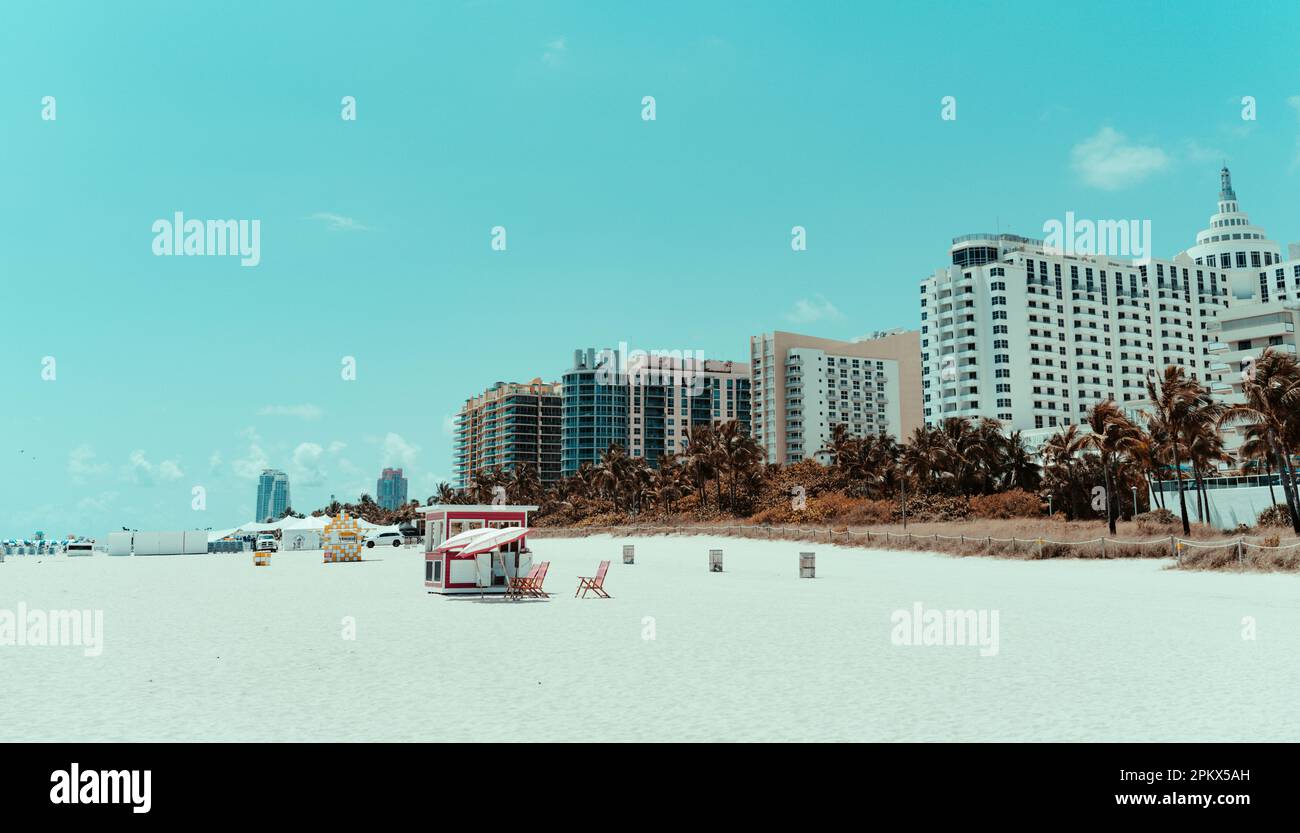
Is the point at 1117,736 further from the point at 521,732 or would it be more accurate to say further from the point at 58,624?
the point at 58,624

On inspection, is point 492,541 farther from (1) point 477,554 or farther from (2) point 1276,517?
(2) point 1276,517

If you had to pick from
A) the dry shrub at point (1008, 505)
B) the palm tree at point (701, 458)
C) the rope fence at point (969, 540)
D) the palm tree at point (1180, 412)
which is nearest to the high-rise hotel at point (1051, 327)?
the palm tree at point (701, 458)

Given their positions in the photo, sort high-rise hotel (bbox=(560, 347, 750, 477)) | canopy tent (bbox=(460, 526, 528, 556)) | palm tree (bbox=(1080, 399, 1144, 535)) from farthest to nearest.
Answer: high-rise hotel (bbox=(560, 347, 750, 477)) < palm tree (bbox=(1080, 399, 1144, 535)) < canopy tent (bbox=(460, 526, 528, 556))

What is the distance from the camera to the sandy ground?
867 centimetres

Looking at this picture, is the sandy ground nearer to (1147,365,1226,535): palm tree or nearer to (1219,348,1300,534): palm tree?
(1219,348,1300,534): palm tree

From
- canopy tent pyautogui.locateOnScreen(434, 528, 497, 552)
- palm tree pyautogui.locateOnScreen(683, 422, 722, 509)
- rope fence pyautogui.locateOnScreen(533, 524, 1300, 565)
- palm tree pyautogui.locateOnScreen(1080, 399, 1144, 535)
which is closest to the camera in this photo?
canopy tent pyautogui.locateOnScreen(434, 528, 497, 552)

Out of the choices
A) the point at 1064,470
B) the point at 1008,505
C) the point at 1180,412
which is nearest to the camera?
the point at 1180,412

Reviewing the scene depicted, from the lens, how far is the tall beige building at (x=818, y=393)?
148 metres

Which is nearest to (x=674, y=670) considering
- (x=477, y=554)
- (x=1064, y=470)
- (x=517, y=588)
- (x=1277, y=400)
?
(x=517, y=588)

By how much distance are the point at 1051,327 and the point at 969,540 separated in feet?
303

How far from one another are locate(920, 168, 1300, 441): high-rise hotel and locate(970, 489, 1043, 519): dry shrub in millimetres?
51327

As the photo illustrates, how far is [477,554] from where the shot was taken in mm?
24141

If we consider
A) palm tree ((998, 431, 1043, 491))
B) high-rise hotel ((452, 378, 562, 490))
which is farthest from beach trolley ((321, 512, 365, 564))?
high-rise hotel ((452, 378, 562, 490))
